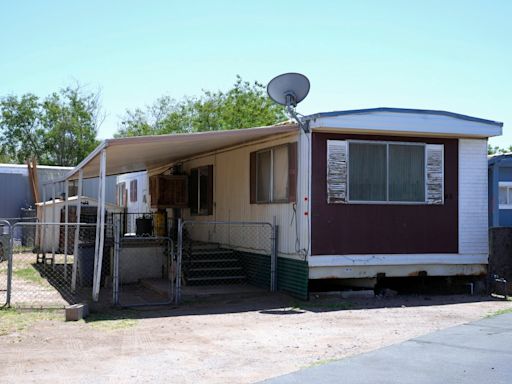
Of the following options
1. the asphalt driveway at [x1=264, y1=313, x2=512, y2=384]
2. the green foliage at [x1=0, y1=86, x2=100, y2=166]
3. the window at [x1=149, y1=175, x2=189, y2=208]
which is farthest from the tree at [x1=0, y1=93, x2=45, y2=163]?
the asphalt driveway at [x1=264, y1=313, x2=512, y2=384]

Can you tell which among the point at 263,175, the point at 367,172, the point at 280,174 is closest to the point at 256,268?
the point at 263,175

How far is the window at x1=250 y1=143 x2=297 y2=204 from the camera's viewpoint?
11.0 meters

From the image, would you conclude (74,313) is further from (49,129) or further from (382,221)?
(49,129)

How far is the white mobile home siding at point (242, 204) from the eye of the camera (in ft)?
36.7

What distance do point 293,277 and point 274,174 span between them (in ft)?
6.36

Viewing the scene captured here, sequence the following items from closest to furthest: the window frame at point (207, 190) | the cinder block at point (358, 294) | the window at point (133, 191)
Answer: the cinder block at point (358, 294)
the window frame at point (207, 190)
the window at point (133, 191)

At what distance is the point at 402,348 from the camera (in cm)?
681

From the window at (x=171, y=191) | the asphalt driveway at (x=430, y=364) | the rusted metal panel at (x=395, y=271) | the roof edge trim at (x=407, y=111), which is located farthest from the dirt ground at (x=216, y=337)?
the window at (x=171, y=191)

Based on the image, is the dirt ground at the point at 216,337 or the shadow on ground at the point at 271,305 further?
the shadow on ground at the point at 271,305

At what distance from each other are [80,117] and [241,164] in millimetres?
30151

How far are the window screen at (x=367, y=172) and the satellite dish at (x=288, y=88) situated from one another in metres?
1.22

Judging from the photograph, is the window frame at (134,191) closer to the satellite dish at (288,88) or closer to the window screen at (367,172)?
the satellite dish at (288,88)

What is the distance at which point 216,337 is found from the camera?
303 inches

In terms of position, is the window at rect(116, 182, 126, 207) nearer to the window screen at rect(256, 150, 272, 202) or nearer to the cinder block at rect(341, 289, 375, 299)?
the window screen at rect(256, 150, 272, 202)
